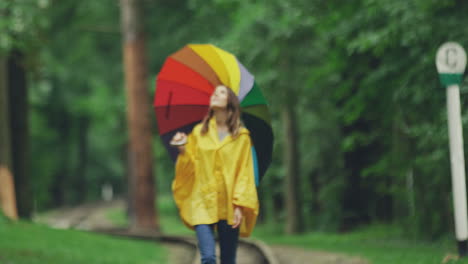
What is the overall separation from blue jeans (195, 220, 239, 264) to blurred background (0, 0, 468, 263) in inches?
183

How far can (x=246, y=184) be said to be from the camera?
588cm

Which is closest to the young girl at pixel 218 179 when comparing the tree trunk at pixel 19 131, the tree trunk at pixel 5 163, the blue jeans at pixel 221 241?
the blue jeans at pixel 221 241

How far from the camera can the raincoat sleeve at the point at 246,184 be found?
19.1 ft

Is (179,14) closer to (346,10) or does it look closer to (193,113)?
(346,10)

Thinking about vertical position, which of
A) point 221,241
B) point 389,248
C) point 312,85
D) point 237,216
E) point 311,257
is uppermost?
point 312,85

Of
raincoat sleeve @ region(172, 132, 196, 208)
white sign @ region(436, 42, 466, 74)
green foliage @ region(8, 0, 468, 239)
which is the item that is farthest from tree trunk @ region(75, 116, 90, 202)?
raincoat sleeve @ region(172, 132, 196, 208)

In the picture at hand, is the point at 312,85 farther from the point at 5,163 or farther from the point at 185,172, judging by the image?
the point at 185,172

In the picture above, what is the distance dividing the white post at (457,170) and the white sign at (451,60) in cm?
18

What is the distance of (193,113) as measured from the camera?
6832 millimetres

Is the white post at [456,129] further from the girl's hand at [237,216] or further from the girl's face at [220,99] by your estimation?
the girl's hand at [237,216]

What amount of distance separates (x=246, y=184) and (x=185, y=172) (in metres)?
0.52

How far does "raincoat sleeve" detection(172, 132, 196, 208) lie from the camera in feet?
19.5

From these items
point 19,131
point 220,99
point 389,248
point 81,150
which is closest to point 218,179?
point 220,99

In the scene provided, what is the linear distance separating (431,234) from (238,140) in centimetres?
918
